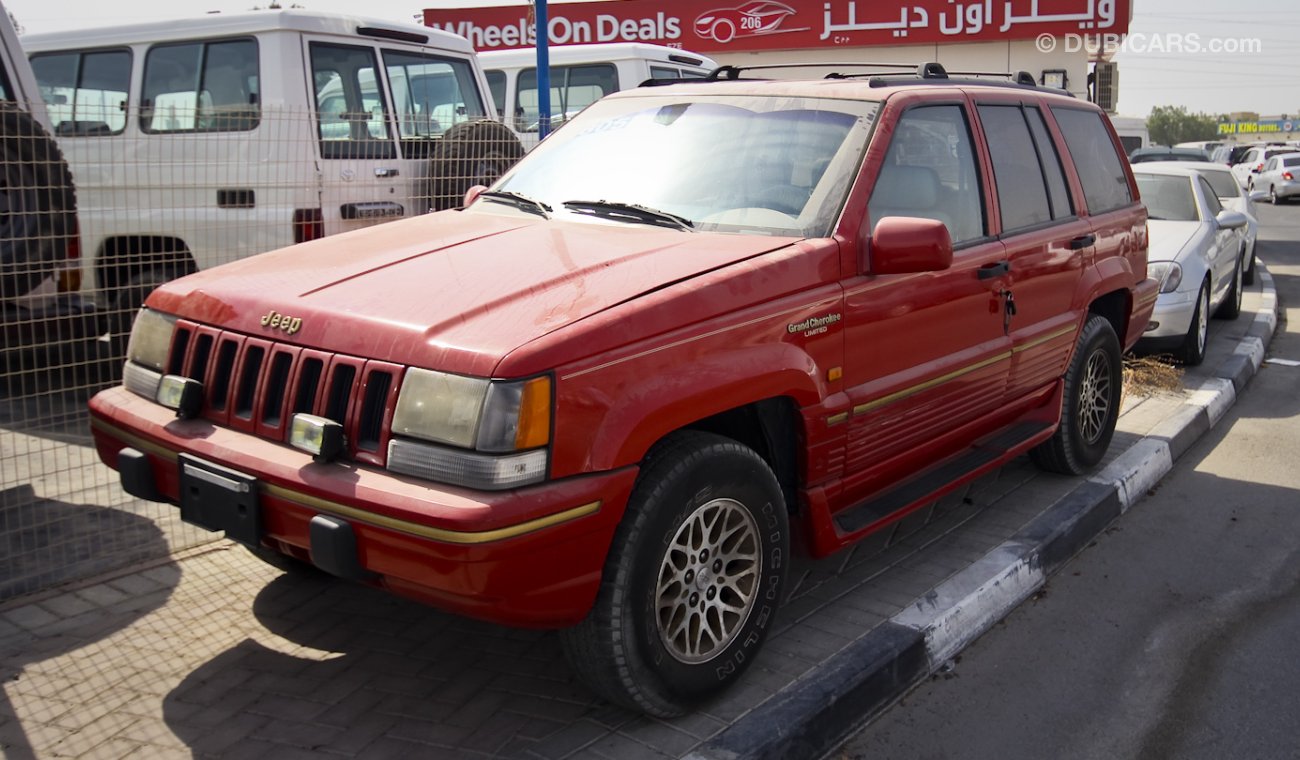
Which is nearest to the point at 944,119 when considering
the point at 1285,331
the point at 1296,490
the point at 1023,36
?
→ the point at 1296,490

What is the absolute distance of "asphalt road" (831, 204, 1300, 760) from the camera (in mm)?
3346

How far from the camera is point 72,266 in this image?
4.79 meters

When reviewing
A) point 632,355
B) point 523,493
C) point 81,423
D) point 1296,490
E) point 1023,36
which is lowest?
point 1296,490

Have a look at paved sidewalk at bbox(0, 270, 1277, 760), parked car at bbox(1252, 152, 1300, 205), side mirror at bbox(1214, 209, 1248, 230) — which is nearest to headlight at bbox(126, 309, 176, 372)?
paved sidewalk at bbox(0, 270, 1277, 760)

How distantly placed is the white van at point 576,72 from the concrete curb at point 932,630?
22.9 ft

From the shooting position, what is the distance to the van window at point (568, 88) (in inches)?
459

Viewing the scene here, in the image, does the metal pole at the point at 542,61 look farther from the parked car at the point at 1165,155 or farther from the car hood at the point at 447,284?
the parked car at the point at 1165,155

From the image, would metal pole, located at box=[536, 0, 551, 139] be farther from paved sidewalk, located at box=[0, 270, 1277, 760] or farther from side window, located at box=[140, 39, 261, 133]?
paved sidewalk, located at box=[0, 270, 1277, 760]

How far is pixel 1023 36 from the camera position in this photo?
24.8 meters

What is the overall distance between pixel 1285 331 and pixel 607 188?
8913 millimetres

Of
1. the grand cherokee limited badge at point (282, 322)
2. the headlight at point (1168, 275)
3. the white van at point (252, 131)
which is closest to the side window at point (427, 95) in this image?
the white van at point (252, 131)

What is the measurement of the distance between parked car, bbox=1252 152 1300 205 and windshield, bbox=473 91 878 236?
35191 mm

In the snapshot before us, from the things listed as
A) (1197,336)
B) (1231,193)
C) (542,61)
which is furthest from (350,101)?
(1231,193)

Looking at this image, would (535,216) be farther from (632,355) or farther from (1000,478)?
(1000,478)
